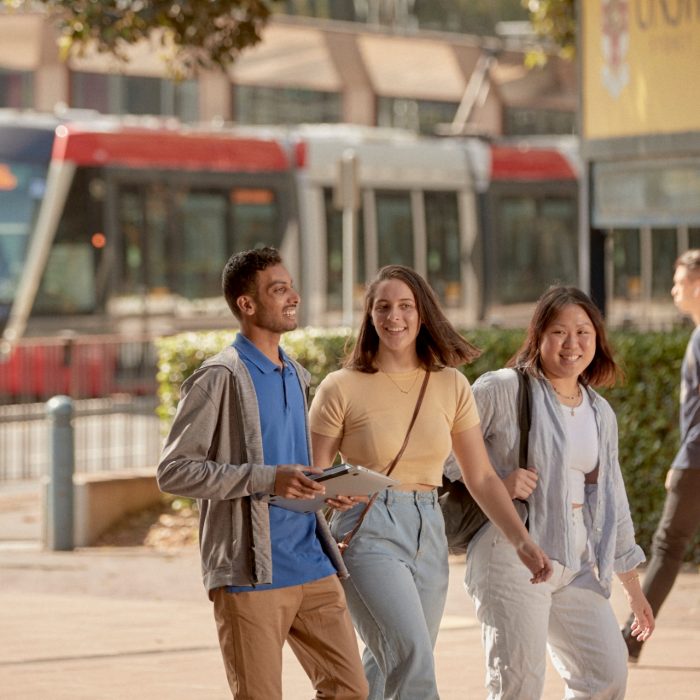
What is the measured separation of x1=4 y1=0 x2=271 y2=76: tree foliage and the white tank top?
8.51 metres

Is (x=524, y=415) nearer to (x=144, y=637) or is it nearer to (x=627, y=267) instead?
(x=144, y=637)

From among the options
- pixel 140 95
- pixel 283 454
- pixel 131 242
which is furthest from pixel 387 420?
pixel 140 95

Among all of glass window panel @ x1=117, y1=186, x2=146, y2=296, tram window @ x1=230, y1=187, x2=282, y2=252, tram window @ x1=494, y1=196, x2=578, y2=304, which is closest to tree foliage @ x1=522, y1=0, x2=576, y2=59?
glass window panel @ x1=117, y1=186, x2=146, y2=296

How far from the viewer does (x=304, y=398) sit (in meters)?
5.12

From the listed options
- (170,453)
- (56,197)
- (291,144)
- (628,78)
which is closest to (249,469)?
(170,453)

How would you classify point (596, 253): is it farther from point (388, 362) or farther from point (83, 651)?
point (388, 362)

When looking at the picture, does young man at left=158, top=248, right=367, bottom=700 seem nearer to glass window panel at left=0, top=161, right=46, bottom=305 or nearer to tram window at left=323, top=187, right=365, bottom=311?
glass window panel at left=0, top=161, right=46, bottom=305

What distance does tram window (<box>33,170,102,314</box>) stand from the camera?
22609 millimetres

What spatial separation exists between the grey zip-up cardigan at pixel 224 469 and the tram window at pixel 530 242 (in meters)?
22.8

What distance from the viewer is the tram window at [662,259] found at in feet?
85.0

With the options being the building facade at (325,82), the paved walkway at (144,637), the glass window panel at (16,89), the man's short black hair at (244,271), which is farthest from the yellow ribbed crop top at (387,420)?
the glass window panel at (16,89)

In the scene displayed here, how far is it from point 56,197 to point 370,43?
75.7 feet

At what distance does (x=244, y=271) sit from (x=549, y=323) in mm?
1090

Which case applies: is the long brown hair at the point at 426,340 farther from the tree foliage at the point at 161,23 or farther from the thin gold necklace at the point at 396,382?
the tree foliage at the point at 161,23
